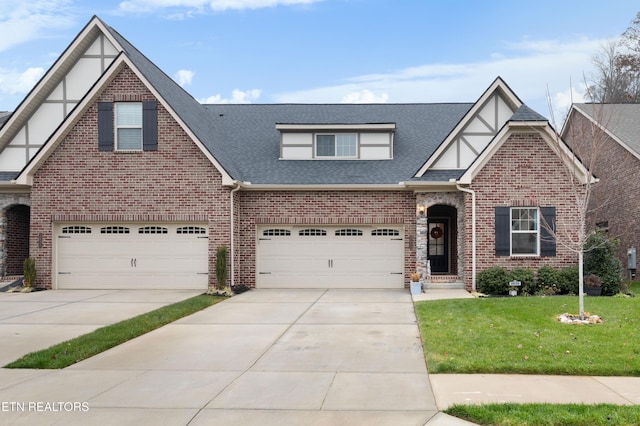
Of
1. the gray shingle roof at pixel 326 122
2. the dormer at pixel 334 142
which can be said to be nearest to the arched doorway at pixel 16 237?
the gray shingle roof at pixel 326 122

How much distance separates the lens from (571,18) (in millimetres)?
20469

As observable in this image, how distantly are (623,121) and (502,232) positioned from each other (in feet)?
35.2

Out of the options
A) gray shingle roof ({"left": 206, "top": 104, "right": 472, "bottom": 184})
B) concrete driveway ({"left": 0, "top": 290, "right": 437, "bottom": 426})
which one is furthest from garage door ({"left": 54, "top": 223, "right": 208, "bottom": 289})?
concrete driveway ({"left": 0, "top": 290, "right": 437, "bottom": 426})

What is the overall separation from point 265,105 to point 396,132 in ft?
21.2

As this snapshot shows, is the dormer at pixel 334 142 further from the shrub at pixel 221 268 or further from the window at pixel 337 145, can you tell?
the shrub at pixel 221 268

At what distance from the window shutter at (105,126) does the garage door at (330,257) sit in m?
5.73

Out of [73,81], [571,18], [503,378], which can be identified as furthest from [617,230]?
[73,81]

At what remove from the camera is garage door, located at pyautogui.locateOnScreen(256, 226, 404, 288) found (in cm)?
1777

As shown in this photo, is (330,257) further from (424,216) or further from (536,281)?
(536,281)

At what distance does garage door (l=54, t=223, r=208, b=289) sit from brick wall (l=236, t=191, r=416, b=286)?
1.48m

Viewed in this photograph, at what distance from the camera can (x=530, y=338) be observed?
347 inches

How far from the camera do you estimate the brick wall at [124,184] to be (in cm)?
1677

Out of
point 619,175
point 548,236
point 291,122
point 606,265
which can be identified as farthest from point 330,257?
point 619,175

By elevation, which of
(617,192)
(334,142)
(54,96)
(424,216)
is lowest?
(424,216)
